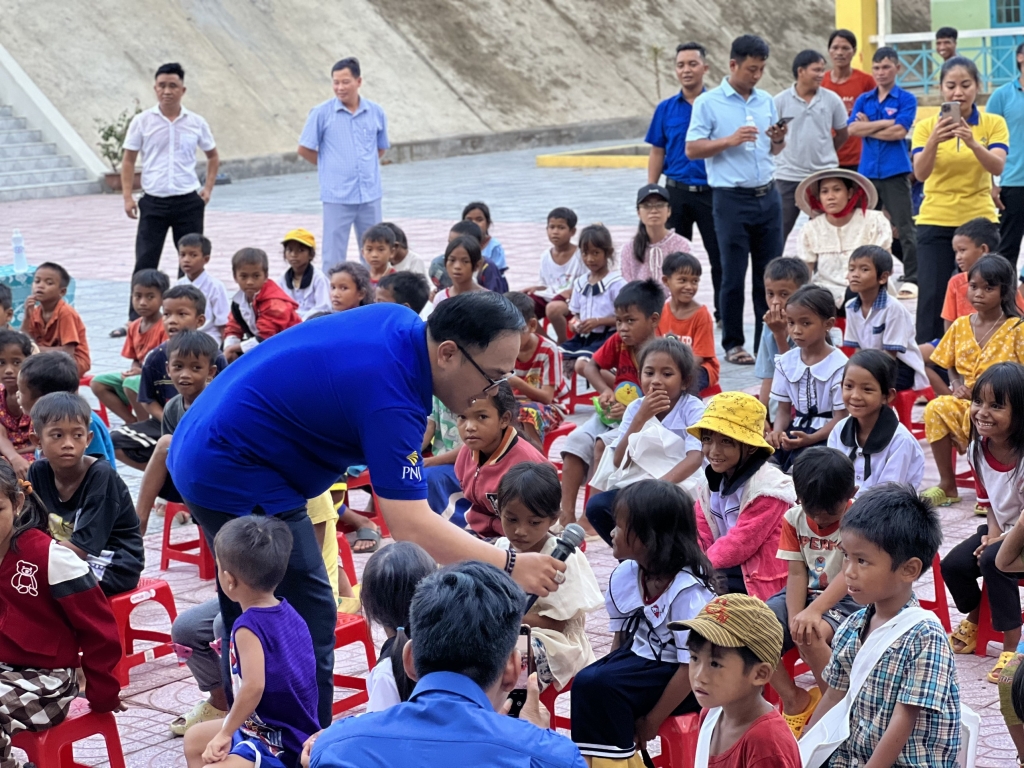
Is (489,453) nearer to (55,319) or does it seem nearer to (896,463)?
(896,463)

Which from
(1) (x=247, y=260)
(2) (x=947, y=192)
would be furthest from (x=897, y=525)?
(2) (x=947, y=192)

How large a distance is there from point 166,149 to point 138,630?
254 inches

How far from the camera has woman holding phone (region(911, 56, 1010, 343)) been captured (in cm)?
820

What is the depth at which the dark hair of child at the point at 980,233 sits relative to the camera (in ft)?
24.0

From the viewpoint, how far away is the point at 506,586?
2545mm

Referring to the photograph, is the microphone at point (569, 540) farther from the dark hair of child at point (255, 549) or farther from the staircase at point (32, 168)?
the staircase at point (32, 168)

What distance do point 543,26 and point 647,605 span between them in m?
28.3

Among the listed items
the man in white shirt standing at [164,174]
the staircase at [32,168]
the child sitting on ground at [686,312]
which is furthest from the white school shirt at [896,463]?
the staircase at [32,168]

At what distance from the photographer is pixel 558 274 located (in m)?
9.00

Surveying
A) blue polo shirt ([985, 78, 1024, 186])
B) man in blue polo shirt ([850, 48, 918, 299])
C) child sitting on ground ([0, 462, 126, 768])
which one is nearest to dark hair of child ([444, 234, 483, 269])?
blue polo shirt ([985, 78, 1024, 186])

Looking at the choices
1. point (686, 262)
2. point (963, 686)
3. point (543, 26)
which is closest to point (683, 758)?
point (963, 686)

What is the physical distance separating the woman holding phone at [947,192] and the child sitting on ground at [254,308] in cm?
380

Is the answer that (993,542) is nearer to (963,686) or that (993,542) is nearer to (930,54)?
(963,686)

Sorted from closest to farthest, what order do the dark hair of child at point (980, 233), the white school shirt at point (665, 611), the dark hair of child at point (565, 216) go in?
the white school shirt at point (665, 611)
the dark hair of child at point (980, 233)
the dark hair of child at point (565, 216)
